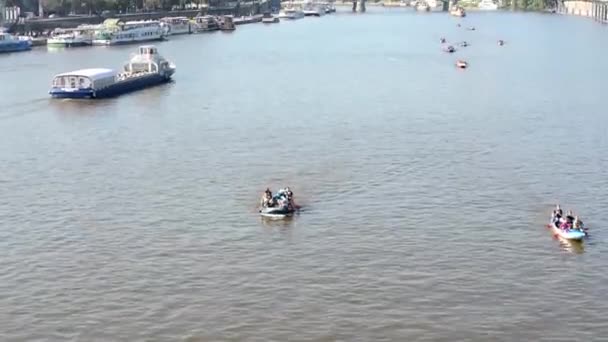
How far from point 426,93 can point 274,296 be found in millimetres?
46139

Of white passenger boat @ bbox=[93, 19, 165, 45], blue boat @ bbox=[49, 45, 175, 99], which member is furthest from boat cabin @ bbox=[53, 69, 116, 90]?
white passenger boat @ bbox=[93, 19, 165, 45]

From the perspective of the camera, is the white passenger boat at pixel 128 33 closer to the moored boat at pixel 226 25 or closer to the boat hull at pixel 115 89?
the moored boat at pixel 226 25

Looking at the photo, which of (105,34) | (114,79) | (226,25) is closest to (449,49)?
(105,34)

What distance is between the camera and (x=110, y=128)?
5606cm

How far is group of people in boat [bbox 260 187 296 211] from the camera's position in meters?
35.4

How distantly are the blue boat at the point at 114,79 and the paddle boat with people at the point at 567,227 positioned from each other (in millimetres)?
41989

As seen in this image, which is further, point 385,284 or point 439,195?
point 439,195

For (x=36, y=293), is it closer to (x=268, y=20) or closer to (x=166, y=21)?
(x=166, y=21)

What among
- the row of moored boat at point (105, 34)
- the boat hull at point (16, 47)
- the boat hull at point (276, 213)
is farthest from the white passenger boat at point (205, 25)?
the boat hull at point (276, 213)

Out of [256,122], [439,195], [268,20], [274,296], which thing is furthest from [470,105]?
[268,20]

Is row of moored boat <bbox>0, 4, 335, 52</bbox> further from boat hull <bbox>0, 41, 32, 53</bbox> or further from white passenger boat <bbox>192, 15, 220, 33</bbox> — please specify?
white passenger boat <bbox>192, 15, 220, 33</bbox>

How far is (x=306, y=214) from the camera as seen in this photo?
35.7 m

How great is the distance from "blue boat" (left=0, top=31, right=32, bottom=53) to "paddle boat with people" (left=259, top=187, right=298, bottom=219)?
7937 cm

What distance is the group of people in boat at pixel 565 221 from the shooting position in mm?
32469
